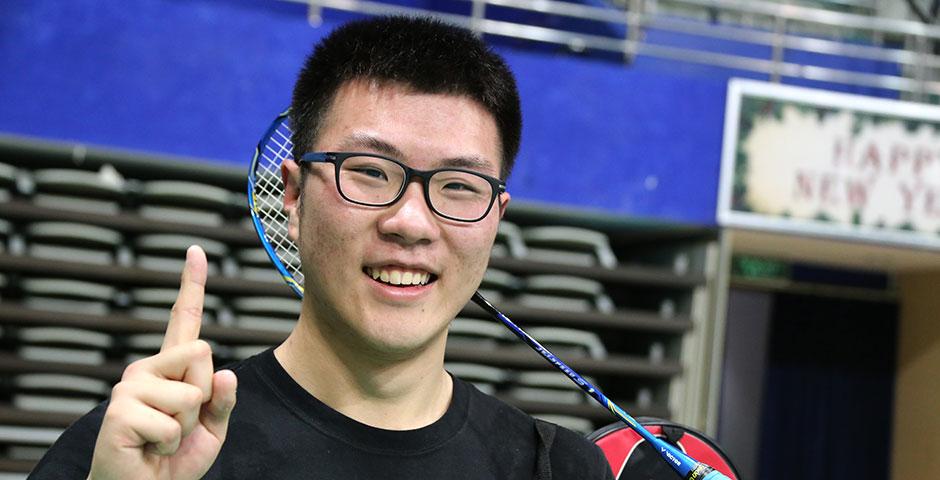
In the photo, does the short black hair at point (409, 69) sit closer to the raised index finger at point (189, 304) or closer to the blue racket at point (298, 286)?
the blue racket at point (298, 286)

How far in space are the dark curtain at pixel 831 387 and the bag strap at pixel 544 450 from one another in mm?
5336

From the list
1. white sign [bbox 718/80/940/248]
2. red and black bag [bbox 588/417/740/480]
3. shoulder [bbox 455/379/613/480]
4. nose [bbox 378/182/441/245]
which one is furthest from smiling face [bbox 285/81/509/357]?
white sign [bbox 718/80/940/248]

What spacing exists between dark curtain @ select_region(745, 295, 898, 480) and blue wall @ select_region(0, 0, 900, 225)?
7.49 ft

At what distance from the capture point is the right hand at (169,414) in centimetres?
102

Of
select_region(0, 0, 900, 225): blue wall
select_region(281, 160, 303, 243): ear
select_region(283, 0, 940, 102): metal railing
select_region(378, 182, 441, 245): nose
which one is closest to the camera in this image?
select_region(378, 182, 441, 245): nose

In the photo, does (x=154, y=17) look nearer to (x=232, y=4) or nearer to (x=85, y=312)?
(x=232, y=4)

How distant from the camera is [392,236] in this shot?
132cm

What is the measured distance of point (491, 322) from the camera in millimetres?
4742

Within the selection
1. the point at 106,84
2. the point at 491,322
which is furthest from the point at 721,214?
the point at 106,84

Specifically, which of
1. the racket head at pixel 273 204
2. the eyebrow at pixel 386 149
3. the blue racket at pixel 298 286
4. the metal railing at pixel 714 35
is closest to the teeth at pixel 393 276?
the eyebrow at pixel 386 149

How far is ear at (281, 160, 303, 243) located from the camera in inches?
56.4

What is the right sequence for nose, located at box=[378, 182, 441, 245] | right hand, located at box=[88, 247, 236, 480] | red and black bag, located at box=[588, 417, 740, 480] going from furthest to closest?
red and black bag, located at box=[588, 417, 740, 480] → nose, located at box=[378, 182, 441, 245] → right hand, located at box=[88, 247, 236, 480]

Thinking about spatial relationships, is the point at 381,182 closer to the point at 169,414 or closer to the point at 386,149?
the point at 386,149

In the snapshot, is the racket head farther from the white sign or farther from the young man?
the white sign
